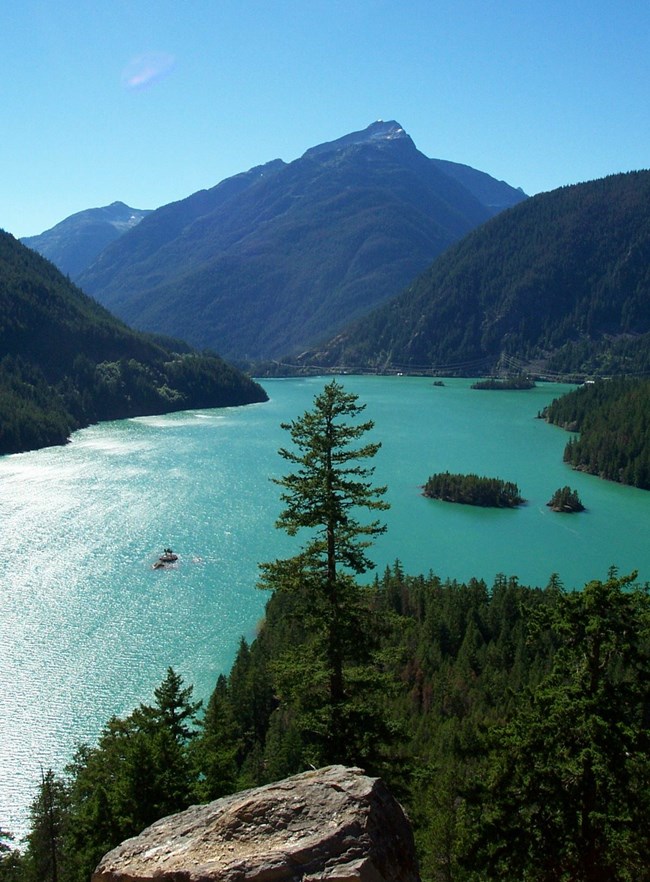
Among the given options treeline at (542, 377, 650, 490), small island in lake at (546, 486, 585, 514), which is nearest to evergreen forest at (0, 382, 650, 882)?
small island in lake at (546, 486, 585, 514)

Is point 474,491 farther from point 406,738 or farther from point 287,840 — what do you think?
point 287,840

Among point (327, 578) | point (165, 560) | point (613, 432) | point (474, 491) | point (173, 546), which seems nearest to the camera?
point (327, 578)

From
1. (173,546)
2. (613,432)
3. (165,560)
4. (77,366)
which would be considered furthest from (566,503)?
(77,366)

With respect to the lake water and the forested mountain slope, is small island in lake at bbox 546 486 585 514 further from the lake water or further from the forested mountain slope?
the forested mountain slope

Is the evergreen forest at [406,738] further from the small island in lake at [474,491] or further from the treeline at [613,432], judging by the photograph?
the treeline at [613,432]

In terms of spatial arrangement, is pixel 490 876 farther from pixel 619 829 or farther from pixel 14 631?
pixel 14 631

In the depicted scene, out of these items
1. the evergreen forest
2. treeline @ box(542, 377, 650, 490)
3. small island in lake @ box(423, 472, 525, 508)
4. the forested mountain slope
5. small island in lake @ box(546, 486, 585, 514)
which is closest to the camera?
the evergreen forest
